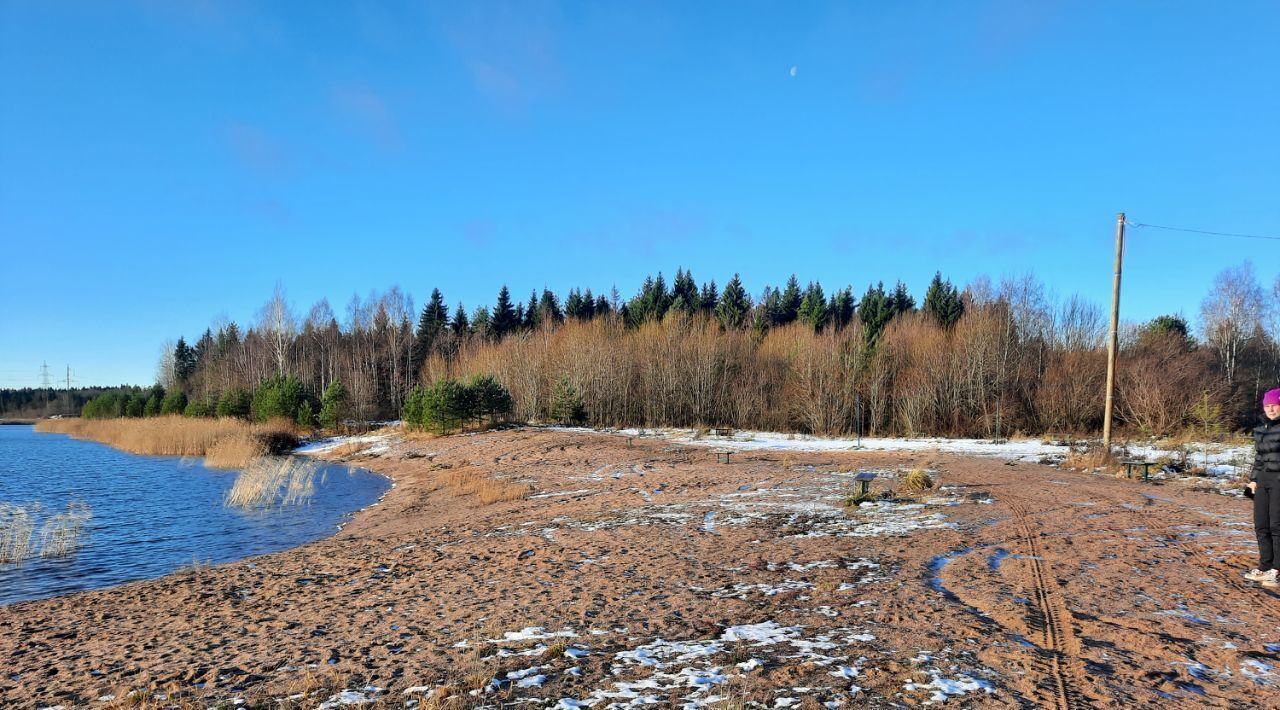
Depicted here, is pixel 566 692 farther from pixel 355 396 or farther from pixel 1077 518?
pixel 355 396

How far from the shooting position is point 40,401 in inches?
4845

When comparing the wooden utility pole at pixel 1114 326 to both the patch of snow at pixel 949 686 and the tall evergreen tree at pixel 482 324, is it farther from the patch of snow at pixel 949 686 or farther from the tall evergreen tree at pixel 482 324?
the tall evergreen tree at pixel 482 324

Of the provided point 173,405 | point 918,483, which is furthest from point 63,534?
point 173,405

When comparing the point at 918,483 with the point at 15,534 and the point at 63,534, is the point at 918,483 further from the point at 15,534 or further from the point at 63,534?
the point at 15,534

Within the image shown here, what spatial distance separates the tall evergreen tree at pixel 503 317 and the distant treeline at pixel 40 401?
79573mm

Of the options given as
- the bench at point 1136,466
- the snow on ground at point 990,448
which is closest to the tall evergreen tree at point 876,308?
the snow on ground at point 990,448

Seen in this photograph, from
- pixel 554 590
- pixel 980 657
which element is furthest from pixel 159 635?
pixel 980 657

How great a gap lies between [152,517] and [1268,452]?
22.8 m

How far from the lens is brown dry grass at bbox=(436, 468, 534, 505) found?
1848cm

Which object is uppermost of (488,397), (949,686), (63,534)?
(488,397)

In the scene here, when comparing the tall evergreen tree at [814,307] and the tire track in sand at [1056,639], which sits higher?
the tall evergreen tree at [814,307]

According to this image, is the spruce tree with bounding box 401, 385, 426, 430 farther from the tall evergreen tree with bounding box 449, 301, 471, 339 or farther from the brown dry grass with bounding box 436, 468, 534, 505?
the tall evergreen tree with bounding box 449, 301, 471, 339

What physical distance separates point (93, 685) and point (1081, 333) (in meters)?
55.4

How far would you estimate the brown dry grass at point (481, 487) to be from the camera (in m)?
18.5
